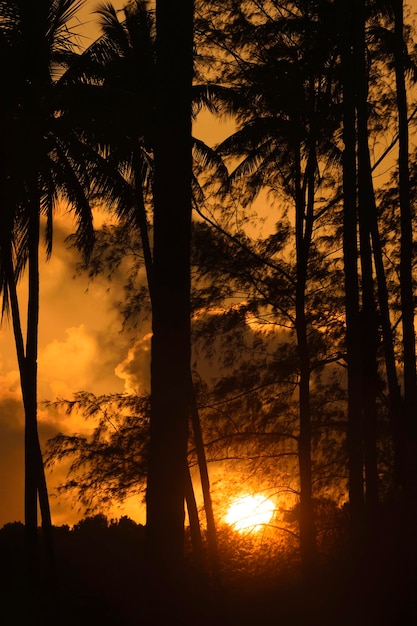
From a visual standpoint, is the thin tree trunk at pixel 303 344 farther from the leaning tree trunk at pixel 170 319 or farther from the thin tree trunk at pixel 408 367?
the leaning tree trunk at pixel 170 319

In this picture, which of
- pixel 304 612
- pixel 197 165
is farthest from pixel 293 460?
pixel 197 165

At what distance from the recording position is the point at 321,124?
51.4 feet

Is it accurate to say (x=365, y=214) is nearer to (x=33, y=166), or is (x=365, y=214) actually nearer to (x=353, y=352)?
(x=353, y=352)

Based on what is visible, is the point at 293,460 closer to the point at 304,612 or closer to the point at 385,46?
the point at 304,612

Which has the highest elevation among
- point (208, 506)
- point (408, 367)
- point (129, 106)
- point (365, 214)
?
point (129, 106)

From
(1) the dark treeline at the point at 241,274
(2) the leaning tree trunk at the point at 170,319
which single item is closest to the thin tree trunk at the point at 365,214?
(1) the dark treeline at the point at 241,274

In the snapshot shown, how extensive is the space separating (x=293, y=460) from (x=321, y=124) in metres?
8.23

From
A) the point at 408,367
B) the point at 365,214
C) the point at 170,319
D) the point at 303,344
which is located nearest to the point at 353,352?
the point at 408,367

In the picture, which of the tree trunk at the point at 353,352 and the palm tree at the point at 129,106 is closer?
the tree trunk at the point at 353,352

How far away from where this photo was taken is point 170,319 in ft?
22.6

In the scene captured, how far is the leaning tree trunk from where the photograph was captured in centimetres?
668

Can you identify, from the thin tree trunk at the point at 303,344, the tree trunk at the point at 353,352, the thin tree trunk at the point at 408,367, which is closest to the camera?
the tree trunk at the point at 353,352

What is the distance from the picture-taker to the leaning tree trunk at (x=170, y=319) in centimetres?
668

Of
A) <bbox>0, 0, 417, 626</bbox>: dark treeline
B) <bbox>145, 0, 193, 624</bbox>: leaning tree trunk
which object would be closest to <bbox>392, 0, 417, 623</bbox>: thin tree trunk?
<bbox>0, 0, 417, 626</bbox>: dark treeline
